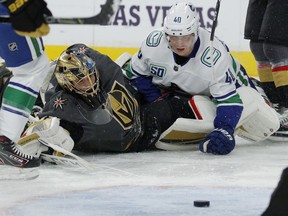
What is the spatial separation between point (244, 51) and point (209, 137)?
6.29 feet

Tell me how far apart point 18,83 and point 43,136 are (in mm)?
559

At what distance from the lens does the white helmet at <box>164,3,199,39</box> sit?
4.06m

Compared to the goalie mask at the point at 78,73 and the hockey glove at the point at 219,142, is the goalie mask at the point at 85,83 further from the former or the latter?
the hockey glove at the point at 219,142

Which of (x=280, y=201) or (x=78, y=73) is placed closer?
(x=280, y=201)

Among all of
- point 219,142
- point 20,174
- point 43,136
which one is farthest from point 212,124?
point 20,174

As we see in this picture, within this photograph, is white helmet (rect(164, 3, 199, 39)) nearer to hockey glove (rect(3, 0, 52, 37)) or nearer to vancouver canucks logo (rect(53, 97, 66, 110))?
vancouver canucks logo (rect(53, 97, 66, 110))

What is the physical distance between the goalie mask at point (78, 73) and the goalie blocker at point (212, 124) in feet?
1.34

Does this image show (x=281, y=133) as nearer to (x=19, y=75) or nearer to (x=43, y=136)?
(x=43, y=136)

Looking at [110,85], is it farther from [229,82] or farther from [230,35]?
[230,35]

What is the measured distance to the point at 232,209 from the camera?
117 inches

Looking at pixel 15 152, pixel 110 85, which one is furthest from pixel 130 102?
pixel 15 152

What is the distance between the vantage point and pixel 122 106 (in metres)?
4.02

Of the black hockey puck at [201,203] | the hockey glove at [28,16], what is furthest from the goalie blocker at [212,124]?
the hockey glove at [28,16]

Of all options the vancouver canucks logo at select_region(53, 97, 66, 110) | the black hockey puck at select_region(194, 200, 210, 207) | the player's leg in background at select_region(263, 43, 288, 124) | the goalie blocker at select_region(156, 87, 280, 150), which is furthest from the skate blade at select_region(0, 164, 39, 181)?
the player's leg in background at select_region(263, 43, 288, 124)
